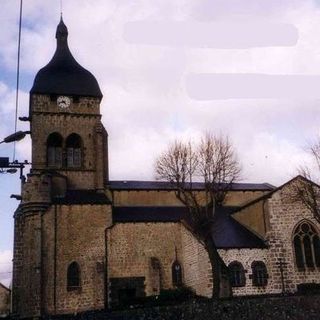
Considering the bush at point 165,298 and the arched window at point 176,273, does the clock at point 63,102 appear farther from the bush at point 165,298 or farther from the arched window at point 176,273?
the bush at point 165,298

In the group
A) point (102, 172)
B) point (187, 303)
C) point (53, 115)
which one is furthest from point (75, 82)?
point (187, 303)

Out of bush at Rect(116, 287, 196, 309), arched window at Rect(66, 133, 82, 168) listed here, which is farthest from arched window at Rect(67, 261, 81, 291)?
arched window at Rect(66, 133, 82, 168)

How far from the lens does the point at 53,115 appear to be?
45.0 m

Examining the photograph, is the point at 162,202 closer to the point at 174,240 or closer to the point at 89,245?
the point at 174,240

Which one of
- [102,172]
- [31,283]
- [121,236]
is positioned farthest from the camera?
[102,172]

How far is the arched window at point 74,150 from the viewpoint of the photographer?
44.8 meters

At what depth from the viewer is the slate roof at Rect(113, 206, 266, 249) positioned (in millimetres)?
38188

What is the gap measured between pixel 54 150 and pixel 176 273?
46.8 feet

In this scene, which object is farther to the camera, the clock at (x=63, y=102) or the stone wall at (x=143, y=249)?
the clock at (x=63, y=102)

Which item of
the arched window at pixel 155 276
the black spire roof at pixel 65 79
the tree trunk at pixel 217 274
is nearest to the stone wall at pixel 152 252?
the arched window at pixel 155 276

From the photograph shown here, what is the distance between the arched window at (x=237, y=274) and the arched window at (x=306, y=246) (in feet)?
14.0

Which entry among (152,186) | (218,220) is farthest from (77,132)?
(218,220)

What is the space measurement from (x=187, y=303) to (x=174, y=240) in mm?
13715

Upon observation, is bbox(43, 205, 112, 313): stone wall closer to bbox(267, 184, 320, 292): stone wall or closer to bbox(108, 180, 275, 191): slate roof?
bbox(108, 180, 275, 191): slate roof
